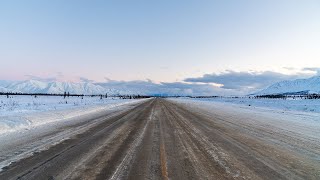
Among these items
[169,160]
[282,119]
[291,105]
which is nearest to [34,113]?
[169,160]

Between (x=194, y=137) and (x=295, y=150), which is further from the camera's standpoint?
(x=194, y=137)

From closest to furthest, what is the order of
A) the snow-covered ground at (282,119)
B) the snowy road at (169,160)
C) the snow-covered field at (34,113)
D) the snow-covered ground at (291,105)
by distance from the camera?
the snowy road at (169,160) < the snow-covered field at (34,113) < the snow-covered ground at (282,119) < the snow-covered ground at (291,105)

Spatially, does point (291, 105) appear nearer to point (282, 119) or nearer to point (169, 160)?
point (282, 119)

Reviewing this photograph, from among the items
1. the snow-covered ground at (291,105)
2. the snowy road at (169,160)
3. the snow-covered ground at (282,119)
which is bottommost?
the snowy road at (169,160)

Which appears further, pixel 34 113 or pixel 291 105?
pixel 291 105

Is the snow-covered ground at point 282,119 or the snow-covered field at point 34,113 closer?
the snow-covered field at point 34,113

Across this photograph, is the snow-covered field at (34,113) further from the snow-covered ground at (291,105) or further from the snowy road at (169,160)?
the snow-covered ground at (291,105)

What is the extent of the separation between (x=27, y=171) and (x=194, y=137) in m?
6.51

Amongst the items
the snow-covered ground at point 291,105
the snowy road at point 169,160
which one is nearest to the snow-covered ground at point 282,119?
the snowy road at point 169,160

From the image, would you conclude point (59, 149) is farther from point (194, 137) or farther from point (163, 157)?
point (194, 137)

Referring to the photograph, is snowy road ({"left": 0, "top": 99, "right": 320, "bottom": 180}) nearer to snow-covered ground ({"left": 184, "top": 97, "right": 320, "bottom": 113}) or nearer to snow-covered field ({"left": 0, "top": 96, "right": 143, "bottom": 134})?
snow-covered field ({"left": 0, "top": 96, "right": 143, "bottom": 134})

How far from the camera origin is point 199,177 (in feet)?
17.9

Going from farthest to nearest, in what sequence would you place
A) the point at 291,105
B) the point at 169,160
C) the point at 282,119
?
the point at 291,105, the point at 282,119, the point at 169,160

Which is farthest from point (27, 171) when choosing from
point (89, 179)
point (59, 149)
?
point (59, 149)
